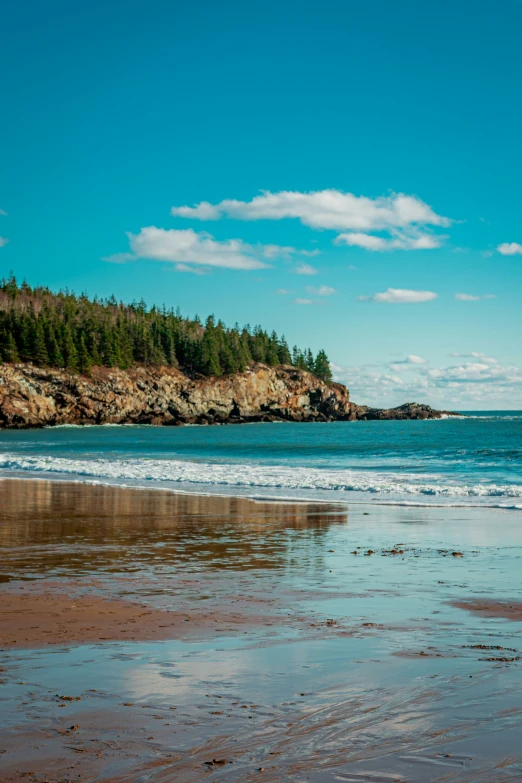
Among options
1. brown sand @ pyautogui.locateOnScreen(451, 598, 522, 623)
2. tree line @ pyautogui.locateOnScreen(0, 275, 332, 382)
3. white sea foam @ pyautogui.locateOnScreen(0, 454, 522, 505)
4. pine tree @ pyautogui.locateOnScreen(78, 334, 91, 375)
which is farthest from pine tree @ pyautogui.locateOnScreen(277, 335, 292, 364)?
brown sand @ pyautogui.locateOnScreen(451, 598, 522, 623)

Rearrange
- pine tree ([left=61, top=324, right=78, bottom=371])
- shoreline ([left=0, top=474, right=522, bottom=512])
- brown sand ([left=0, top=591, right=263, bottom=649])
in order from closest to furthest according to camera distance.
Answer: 1. brown sand ([left=0, top=591, right=263, bottom=649])
2. shoreline ([left=0, top=474, right=522, bottom=512])
3. pine tree ([left=61, top=324, right=78, bottom=371])

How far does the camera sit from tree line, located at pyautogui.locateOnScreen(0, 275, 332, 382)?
401 feet

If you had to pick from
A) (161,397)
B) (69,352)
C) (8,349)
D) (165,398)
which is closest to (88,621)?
(8,349)

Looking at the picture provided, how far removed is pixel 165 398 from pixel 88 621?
13044 centimetres

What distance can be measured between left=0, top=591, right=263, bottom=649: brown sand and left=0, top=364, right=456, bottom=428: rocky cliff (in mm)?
106368

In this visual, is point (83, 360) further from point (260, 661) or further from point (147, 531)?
point (260, 661)

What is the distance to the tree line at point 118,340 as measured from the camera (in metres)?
122

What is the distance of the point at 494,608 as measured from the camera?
312 inches

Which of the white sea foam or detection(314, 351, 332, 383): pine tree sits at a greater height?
detection(314, 351, 332, 383): pine tree

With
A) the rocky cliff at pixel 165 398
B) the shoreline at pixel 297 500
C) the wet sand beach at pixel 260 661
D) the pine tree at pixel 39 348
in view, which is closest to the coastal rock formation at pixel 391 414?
the rocky cliff at pixel 165 398

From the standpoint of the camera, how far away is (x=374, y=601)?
27.2 feet

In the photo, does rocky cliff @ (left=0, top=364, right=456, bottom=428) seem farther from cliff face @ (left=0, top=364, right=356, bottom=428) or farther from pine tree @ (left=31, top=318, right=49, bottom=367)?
pine tree @ (left=31, top=318, right=49, bottom=367)

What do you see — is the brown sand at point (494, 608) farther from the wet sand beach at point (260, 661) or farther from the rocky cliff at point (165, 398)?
the rocky cliff at point (165, 398)

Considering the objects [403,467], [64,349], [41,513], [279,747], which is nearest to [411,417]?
[64,349]
